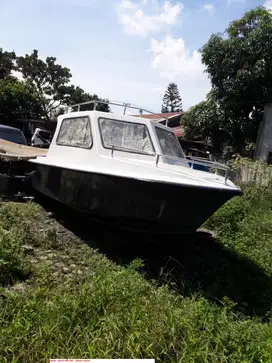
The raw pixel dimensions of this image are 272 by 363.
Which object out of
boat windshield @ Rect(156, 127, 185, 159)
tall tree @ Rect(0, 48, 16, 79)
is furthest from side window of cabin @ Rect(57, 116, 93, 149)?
tall tree @ Rect(0, 48, 16, 79)

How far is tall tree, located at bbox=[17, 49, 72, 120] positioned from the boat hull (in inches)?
991

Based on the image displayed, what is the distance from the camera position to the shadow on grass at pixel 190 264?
13.7 ft

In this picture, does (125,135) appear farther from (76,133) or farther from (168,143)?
(76,133)

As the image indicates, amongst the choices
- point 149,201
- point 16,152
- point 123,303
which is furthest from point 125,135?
point 16,152

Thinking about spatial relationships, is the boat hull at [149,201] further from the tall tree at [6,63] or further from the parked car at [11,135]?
the tall tree at [6,63]

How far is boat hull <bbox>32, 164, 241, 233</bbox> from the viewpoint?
169 inches

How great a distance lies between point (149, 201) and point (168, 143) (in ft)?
6.33

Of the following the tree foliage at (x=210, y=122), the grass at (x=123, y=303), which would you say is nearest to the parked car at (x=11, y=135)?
the grass at (x=123, y=303)

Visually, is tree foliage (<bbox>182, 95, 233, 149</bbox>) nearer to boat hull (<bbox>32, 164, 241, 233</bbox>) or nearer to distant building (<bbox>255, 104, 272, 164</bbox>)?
distant building (<bbox>255, 104, 272, 164</bbox>)

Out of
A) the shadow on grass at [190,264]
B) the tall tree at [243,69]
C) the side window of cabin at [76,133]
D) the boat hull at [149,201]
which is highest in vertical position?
the tall tree at [243,69]

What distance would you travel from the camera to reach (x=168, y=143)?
6.03 meters

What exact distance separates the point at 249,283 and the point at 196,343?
229 cm

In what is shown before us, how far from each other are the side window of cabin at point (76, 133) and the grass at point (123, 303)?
4.87 feet

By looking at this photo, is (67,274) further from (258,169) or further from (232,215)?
(258,169)
